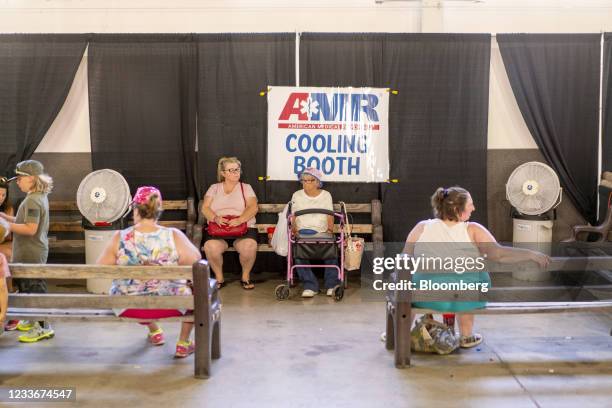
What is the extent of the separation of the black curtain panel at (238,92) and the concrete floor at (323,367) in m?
2.27

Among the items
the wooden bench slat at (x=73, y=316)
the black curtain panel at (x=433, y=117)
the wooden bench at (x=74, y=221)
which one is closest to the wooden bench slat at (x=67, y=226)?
the wooden bench at (x=74, y=221)

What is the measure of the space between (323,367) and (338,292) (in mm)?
1991

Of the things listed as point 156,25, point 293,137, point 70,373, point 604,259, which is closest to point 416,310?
point 604,259

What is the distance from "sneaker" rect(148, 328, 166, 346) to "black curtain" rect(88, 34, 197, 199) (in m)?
2.78

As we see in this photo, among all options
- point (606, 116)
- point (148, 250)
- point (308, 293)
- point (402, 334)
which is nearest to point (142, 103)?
point (308, 293)

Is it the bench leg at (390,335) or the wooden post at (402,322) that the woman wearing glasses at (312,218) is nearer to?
the bench leg at (390,335)

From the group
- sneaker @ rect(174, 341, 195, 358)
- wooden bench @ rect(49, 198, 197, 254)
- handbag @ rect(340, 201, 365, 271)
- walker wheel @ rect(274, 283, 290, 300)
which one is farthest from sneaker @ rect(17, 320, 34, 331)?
handbag @ rect(340, 201, 365, 271)

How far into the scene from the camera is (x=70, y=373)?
15.0 ft

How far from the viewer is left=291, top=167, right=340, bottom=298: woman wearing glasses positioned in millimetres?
6949

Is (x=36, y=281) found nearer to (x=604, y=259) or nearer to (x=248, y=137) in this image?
(x=248, y=137)

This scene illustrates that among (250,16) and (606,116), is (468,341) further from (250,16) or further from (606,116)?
(250,16)

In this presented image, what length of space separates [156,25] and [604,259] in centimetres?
522

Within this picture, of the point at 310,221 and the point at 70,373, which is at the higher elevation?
the point at 310,221

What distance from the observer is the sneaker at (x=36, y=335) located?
207 inches
